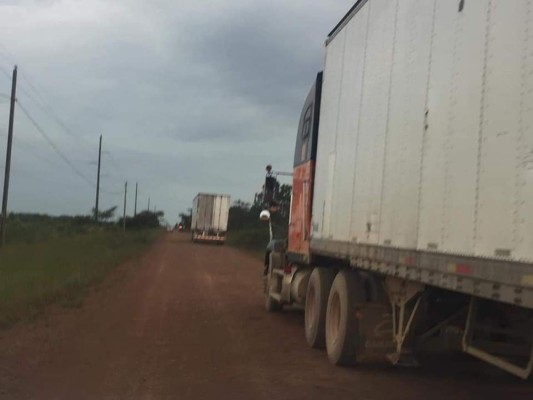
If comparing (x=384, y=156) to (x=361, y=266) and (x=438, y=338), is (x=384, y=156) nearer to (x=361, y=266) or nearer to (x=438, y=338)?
(x=361, y=266)

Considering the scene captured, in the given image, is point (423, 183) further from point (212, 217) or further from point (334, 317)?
point (212, 217)

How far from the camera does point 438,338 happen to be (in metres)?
8.38

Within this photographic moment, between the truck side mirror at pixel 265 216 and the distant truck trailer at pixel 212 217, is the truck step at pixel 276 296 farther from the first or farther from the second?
the distant truck trailer at pixel 212 217

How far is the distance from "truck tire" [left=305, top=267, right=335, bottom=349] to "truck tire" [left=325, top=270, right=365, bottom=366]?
0.62 meters

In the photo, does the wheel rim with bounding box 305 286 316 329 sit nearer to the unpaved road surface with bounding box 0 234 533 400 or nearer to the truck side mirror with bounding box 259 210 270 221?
the unpaved road surface with bounding box 0 234 533 400

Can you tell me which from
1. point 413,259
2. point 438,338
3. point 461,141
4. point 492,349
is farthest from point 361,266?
point 461,141

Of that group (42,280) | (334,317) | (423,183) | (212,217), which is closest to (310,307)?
(334,317)

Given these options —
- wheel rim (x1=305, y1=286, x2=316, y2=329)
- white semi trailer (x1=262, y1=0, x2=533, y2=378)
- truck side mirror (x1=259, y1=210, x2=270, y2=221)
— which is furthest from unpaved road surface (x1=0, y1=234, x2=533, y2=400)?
truck side mirror (x1=259, y1=210, x2=270, y2=221)

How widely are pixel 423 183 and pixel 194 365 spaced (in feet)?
13.8

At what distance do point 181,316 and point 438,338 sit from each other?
7216mm

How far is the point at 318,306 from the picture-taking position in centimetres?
1119

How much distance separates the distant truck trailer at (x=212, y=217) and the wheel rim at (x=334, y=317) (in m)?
50.9

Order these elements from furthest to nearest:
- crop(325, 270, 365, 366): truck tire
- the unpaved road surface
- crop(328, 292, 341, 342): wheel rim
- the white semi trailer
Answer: crop(328, 292, 341, 342): wheel rim
crop(325, 270, 365, 366): truck tire
the unpaved road surface
the white semi trailer

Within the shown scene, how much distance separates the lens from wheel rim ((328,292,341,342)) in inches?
399
